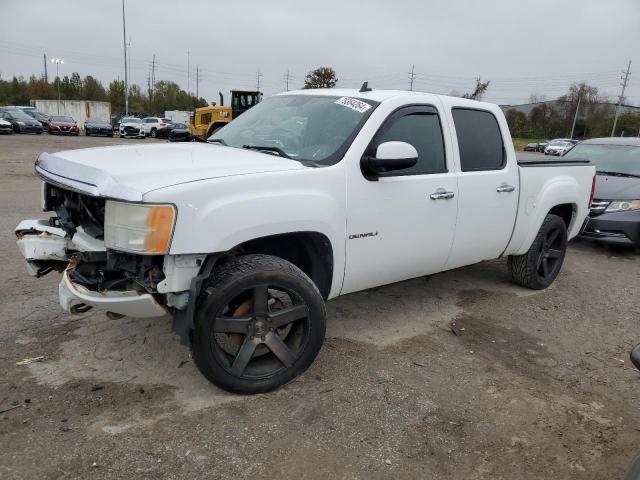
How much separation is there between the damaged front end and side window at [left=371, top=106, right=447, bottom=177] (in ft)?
5.79

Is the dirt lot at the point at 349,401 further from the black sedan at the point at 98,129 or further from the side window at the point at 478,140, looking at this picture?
the black sedan at the point at 98,129

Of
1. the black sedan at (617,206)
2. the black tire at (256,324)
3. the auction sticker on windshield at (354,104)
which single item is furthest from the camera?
the black sedan at (617,206)

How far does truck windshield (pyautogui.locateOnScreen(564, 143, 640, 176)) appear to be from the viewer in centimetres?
793

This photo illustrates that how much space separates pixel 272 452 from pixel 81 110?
49.1m

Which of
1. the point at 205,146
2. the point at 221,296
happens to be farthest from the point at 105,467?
the point at 205,146

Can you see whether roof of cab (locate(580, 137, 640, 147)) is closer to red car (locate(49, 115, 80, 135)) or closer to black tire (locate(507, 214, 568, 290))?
black tire (locate(507, 214, 568, 290))

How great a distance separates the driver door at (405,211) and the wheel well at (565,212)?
203 cm

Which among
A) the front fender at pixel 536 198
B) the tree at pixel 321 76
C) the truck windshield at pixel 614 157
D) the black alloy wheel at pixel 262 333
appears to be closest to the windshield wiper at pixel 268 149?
the black alloy wheel at pixel 262 333

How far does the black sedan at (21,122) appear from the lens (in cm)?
3109

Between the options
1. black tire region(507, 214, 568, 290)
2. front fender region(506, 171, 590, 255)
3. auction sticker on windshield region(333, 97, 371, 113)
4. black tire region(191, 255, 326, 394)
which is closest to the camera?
black tire region(191, 255, 326, 394)

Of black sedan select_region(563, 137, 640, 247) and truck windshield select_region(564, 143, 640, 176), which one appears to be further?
truck windshield select_region(564, 143, 640, 176)

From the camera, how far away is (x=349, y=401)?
311cm

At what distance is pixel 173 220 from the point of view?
102 inches

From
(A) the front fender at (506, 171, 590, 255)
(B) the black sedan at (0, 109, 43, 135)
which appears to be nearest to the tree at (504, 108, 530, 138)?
(B) the black sedan at (0, 109, 43, 135)
